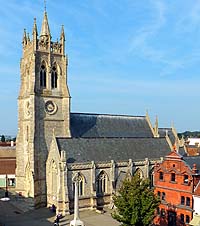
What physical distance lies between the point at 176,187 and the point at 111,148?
1723cm

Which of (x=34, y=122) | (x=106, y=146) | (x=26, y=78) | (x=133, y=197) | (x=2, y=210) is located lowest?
(x=2, y=210)

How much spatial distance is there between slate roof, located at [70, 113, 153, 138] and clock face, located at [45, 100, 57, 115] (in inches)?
182

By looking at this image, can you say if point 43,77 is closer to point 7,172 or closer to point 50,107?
point 50,107

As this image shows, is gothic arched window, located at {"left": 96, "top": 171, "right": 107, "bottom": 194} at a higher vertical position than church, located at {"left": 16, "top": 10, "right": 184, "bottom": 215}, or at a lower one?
lower

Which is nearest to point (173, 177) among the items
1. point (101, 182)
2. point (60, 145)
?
point (101, 182)

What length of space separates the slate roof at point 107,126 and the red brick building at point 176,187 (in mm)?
19001

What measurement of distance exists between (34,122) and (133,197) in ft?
82.7

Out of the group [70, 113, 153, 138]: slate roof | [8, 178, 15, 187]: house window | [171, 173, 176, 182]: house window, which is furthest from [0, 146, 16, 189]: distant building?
[171, 173, 176, 182]: house window

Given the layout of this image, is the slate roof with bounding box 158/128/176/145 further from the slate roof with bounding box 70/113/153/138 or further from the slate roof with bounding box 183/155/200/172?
the slate roof with bounding box 183/155/200/172

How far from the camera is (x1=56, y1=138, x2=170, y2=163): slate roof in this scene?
161 feet

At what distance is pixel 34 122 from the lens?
2032 inches

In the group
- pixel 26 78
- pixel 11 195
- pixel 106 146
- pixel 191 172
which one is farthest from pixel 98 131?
pixel 191 172

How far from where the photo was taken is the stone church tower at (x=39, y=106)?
169 feet

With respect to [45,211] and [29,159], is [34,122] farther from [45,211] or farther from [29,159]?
[45,211]
